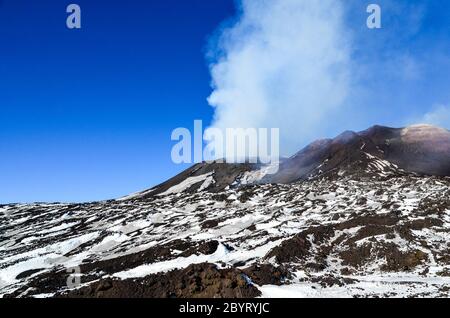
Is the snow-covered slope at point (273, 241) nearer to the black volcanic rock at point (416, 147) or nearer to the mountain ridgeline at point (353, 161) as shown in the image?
the mountain ridgeline at point (353, 161)

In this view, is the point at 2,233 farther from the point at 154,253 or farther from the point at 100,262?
the point at 154,253

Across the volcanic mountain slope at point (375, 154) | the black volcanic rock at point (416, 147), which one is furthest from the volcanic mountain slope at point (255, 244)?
Result: the black volcanic rock at point (416, 147)

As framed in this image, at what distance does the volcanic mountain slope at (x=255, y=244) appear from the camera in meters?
28.5

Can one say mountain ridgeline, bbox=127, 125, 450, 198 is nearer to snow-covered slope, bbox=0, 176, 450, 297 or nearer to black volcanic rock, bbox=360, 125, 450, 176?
black volcanic rock, bbox=360, 125, 450, 176

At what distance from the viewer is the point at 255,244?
49.1 m

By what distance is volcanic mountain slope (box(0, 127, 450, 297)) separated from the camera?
2853 cm

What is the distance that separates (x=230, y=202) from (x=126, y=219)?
74.9 feet

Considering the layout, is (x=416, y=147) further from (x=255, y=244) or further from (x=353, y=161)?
(x=255, y=244)

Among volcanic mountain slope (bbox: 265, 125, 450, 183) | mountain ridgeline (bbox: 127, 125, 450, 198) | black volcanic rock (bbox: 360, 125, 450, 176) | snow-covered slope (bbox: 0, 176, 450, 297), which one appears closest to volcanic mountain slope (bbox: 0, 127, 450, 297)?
snow-covered slope (bbox: 0, 176, 450, 297)

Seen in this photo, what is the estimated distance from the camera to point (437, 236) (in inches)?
1752

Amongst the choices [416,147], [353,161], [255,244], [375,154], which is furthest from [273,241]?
[416,147]

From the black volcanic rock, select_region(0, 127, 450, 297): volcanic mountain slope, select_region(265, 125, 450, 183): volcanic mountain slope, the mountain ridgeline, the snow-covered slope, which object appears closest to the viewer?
select_region(0, 127, 450, 297): volcanic mountain slope

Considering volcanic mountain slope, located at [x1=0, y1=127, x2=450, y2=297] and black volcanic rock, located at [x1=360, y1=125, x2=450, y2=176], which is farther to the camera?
black volcanic rock, located at [x1=360, y1=125, x2=450, y2=176]

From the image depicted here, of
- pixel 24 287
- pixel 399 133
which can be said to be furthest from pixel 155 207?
pixel 399 133
